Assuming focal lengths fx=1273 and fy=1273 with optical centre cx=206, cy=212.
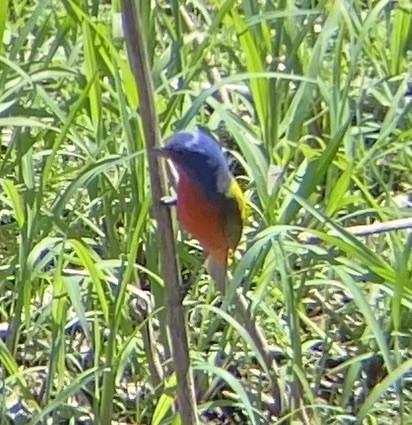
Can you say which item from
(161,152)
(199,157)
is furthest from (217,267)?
(161,152)

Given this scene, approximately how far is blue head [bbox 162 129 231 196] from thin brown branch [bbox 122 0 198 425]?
2.4 inches

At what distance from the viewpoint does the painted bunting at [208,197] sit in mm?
1903

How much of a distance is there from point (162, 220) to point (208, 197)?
0.30 m

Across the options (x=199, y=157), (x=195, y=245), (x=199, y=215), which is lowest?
(x=195, y=245)

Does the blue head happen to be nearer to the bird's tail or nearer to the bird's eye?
the bird's eye

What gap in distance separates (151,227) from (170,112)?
0.25 metres

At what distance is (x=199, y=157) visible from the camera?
1915mm

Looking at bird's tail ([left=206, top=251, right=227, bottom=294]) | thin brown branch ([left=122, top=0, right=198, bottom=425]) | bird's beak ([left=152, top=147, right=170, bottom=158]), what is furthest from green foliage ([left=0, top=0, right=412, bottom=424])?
bird's beak ([left=152, top=147, right=170, bottom=158])

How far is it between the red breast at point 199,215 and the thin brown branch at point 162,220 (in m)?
0.16

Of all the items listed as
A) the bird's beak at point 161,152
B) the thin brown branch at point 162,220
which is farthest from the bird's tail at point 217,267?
the bird's beak at point 161,152

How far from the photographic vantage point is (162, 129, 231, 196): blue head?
6.14 ft

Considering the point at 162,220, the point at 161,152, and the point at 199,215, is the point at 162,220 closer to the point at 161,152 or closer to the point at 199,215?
the point at 161,152

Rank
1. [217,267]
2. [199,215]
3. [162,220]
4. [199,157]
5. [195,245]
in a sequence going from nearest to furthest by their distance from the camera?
1. [162,220]
2. [199,157]
3. [199,215]
4. [217,267]
5. [195,245]

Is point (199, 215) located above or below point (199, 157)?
below
